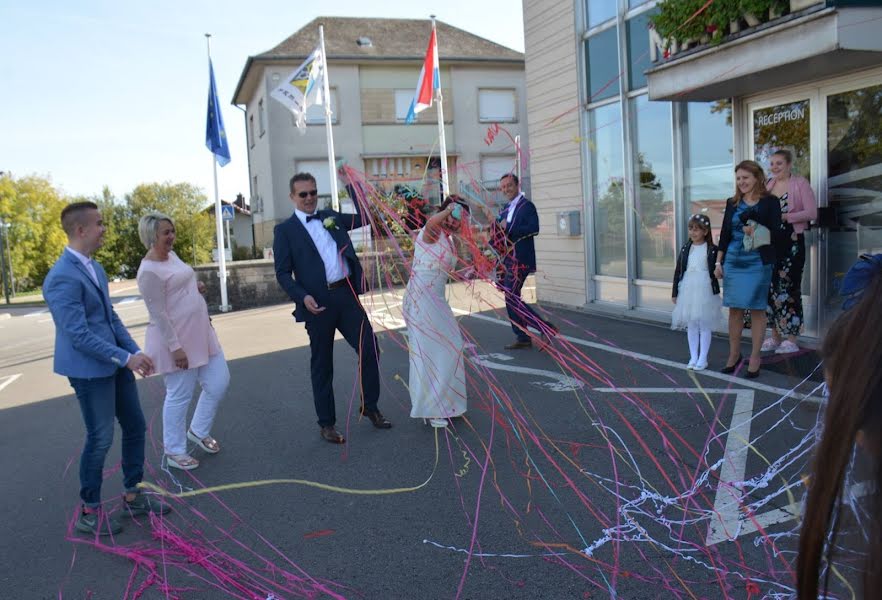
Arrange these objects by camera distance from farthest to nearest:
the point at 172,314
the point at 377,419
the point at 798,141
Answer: the point at 798,141 → the point at 377,419 → the point at 172,314

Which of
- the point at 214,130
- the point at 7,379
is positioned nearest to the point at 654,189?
the point at 7,379

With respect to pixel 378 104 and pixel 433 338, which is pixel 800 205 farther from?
pixel 378 104

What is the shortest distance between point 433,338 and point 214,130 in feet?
41.2

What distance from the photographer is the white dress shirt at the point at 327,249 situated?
546cm

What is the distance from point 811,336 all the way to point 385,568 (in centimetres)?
605

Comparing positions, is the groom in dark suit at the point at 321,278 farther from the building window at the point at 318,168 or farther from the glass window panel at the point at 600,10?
the building window at the point at 318,168

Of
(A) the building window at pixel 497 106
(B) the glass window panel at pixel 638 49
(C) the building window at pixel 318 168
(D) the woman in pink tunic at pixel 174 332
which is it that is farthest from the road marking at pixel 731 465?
(A) the building window at pixel 497 106

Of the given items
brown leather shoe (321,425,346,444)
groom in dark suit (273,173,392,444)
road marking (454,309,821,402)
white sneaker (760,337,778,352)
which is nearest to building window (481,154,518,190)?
road marking (454,309,821,402)

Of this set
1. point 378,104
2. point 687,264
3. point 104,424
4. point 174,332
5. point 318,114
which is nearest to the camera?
point 104,424

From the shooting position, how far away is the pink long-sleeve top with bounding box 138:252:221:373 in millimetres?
4914

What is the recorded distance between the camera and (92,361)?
4.02 meters

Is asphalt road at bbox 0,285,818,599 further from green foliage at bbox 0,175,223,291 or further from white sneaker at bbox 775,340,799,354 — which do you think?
green foliage at bbox 0,175,223,291

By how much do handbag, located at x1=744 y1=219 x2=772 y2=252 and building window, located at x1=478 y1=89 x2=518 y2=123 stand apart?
2422 cm

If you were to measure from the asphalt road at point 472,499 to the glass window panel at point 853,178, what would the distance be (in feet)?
5.84
